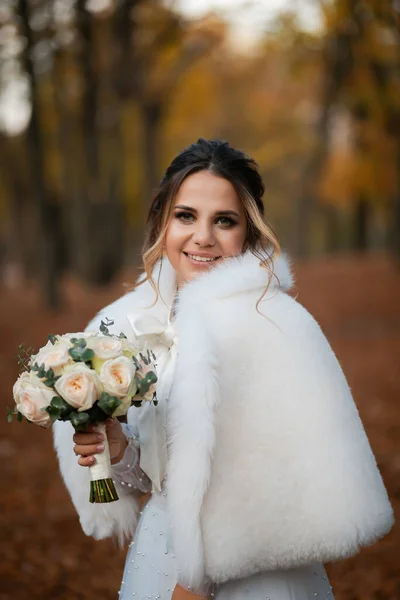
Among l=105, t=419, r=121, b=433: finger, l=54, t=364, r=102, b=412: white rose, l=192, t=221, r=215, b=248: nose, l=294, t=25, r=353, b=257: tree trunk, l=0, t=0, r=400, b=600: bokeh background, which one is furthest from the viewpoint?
l=294, t=25, r=353, b=257: tree trunk

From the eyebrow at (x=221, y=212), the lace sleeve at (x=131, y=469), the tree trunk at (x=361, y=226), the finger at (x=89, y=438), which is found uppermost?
the eyebrow at (x=221, y=212)

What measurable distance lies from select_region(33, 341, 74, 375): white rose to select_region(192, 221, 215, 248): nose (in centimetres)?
70

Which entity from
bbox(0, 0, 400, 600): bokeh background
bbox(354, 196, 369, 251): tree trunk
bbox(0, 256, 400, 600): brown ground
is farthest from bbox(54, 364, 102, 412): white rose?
bbox(354, 196, 369, 251): tree trunk

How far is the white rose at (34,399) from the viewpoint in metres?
2.38

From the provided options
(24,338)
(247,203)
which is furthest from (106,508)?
(24,338)

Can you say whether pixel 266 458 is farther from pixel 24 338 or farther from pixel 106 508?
pixel 24 338

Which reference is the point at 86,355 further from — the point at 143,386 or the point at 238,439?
the point at 238,439

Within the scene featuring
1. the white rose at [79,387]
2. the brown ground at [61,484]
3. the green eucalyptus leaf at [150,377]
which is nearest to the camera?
the white rose at [79,387]

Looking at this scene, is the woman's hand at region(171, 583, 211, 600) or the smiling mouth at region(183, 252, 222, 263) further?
the smiling mouth at region(183, 252, 222, 263)

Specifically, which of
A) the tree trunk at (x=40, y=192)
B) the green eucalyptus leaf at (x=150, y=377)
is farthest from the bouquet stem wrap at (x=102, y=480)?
the tree trunk at (x=40, y=192)

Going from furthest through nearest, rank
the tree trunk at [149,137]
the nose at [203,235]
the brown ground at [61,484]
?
1. the tree trunk at [149,137]
2. the brown ground at [61,484]
3. the nose at [203,235]

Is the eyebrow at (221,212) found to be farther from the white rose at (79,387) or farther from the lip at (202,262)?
the white rose at (79,387)

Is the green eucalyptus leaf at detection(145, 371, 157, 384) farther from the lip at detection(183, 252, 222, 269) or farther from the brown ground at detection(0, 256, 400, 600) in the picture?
the brown ground at detection(0, 256, 400, 600)

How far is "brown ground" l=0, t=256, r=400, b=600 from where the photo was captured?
5.57 metres
